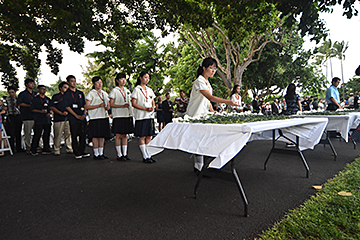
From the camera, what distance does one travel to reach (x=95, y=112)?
5230 millimetres

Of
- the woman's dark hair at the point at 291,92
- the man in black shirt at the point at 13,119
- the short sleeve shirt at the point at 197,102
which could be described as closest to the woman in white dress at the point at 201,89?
the short sleeve shirt at the point at 197,102

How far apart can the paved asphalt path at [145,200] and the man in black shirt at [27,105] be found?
7.64 ft

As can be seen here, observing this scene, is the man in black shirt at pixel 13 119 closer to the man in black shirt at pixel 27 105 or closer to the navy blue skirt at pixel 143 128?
the man in black shirt at pixel 27 105

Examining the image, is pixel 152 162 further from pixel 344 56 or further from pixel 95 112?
pixel 344 56

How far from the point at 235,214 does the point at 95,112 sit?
4.16 m

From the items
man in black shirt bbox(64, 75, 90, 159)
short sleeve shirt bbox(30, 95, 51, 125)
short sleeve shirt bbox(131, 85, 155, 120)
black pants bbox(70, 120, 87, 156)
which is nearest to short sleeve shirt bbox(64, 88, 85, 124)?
man in black shirt bbox(64, 75, 90, 159)

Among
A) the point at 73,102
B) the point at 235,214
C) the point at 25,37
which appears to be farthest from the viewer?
the point at 25,37

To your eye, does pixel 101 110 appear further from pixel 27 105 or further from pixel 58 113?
pixel 27 105

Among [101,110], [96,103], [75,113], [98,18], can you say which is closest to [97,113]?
[101,110]

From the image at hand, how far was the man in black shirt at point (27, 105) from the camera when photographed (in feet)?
21.5

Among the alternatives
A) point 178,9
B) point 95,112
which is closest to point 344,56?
point 178,9

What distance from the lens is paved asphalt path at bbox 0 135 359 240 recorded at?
2057 millimetres

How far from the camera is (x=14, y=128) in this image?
698 centimetres

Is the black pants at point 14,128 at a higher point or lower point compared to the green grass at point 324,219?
higher
